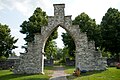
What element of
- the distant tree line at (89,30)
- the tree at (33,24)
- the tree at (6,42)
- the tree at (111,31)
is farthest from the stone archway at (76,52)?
the tree at (6,42)

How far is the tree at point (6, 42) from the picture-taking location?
4384 cm

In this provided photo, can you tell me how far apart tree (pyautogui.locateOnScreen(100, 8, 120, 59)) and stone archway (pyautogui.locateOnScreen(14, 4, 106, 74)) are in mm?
17416

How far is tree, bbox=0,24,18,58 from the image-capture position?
43844 millimetres

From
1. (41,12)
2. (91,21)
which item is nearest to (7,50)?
(41,12)

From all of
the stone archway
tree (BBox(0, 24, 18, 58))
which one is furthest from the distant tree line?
the stone archway

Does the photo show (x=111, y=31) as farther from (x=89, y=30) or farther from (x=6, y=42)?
(x=6, y=42)

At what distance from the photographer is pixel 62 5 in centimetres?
2642

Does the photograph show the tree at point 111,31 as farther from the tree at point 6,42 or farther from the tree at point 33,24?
the tree at point 6,42

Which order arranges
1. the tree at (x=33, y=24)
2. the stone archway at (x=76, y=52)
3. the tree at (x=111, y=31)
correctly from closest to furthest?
the stone archway at (x=76, y=52) < the tree at (x=111, y=31) < the tree at (x=33, y=24)

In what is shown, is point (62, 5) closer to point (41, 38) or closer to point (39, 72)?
point (41, 38)

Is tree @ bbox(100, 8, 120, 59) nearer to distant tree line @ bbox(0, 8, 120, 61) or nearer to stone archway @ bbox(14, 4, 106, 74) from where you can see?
distant tree line @ bbox(0, 8, 120, 61)

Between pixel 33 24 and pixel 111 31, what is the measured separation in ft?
52.6

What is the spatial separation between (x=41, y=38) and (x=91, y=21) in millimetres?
21450

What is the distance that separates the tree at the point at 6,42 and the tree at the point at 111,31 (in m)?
19.4
